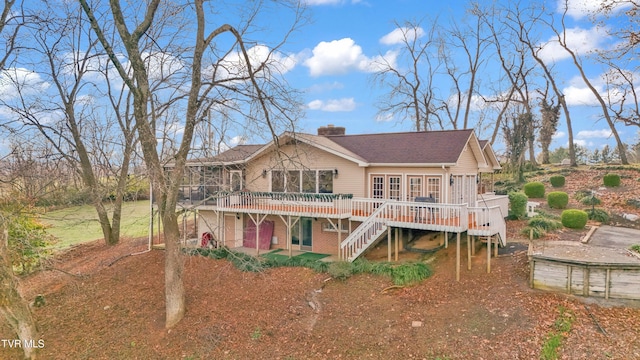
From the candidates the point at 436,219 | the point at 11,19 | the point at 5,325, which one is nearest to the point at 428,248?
the point at 436,219

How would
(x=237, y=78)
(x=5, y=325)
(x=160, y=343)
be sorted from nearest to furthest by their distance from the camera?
1. (x=160, y=343)
2. (x=237, y=78)
3. (x=5, y=325)

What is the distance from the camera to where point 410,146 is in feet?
51.9

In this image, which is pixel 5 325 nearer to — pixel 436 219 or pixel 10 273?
pixel 10 273

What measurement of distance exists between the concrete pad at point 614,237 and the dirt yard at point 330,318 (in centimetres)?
78

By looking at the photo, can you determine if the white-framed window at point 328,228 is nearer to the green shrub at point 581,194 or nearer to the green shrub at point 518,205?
the green shrub at point 518,205

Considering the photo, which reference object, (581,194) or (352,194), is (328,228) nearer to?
(352,194)

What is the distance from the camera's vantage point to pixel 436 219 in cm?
1255

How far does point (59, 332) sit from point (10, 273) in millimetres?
3421

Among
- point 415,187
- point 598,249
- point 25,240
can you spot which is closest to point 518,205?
point 598,249

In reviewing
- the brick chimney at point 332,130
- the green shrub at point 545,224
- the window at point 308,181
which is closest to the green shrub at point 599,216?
the green shrub at point 545,224

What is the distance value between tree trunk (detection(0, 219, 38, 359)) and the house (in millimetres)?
5208

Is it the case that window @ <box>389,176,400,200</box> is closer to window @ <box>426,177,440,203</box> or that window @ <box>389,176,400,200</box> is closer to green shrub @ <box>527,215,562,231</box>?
window @ <box>426,177,440,203</box>

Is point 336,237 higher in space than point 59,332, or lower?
higher

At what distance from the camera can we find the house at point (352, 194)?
13016 millimetres
